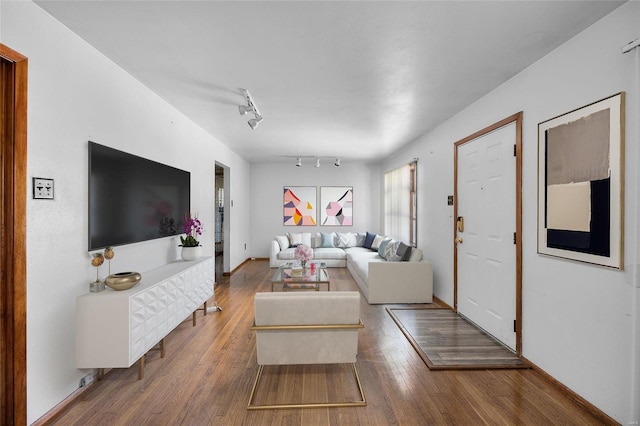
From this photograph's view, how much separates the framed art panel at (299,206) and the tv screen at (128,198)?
191 inches

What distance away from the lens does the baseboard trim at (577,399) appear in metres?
2.05

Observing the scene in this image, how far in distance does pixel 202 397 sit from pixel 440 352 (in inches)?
83.2

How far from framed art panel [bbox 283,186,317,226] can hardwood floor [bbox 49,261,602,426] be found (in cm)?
546

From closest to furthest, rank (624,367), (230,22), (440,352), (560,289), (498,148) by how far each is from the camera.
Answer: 1. (624,367)
2. (230,22)
3. (560,289)
4. (440,352)
5. (498,148)

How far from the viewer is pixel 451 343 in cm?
323

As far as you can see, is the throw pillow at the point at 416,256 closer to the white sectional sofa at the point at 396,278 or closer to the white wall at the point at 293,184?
the white sectional sofa at the point at 396,278

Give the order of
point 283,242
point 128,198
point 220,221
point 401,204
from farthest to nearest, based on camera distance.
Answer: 1. point 220,221
2. point 283,242
3. point 401,204
4. point 128,198

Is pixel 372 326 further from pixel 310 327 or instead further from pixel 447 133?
pixel 447 133

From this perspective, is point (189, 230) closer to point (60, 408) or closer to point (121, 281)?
point (121, 281)

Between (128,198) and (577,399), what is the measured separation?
12.6ft

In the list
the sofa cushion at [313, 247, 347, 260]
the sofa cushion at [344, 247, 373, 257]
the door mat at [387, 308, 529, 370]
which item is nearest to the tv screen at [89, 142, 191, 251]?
the door mat at [387, 308, 529, 370]

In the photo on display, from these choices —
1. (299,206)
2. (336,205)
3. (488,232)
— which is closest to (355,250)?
(336,205)

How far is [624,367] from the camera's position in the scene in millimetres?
1958

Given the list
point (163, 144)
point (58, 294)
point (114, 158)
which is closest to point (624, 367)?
point (58, 294)
